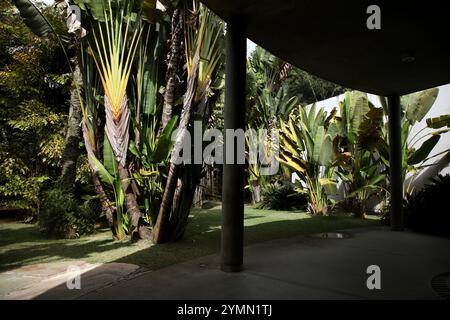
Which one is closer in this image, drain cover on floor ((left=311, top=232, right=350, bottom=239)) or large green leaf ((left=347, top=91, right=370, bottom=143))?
drain cover on floor ((left=311, top=232, right=350, bottom=239))

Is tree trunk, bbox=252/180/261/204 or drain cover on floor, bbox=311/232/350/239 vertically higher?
tree trunk, bbox=252/180/261/204

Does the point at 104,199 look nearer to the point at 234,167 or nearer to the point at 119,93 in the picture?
the point at 119,93

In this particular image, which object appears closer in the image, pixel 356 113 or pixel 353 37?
pixel 353 37

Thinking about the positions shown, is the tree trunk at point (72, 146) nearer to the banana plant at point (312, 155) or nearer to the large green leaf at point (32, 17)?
the large green leaf at point (32, 17)

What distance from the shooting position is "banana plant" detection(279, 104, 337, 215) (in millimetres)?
9639

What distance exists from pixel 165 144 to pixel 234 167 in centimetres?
204

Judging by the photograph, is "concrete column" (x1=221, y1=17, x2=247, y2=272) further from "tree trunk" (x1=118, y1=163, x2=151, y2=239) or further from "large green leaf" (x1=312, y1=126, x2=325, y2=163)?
"large green leaf" (x1=312, y1=126, x2=325, y2=163)

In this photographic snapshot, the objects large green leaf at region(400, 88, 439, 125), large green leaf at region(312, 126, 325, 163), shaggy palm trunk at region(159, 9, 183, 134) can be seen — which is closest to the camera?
shaggy palm trunk at region(159, 9, 183, 134)

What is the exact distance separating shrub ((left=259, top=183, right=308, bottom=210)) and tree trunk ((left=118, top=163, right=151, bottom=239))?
25.2ft

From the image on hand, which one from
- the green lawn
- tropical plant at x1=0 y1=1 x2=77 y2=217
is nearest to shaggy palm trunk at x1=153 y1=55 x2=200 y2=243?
the green lawn

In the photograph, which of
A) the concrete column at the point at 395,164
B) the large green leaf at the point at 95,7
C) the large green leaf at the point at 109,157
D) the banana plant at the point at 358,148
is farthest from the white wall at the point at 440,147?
the large green leaf at the point at 95,7

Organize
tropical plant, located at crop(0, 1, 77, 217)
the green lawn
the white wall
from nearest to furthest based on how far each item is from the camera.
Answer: the green lawn → tropical plant, located at crop(0, 1, 77, 217) → the white wall

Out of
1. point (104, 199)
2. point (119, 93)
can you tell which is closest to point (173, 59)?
point (119, 93)

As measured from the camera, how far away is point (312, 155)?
9852mm
